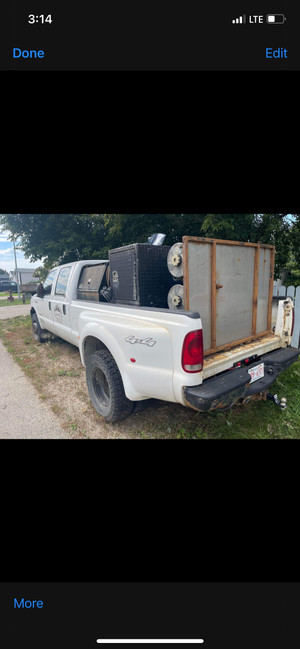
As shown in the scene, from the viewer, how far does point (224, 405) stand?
7.45ft

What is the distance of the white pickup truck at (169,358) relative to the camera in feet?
7.09

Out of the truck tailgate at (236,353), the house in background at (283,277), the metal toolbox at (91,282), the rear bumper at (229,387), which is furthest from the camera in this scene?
the house in background at (283,277)

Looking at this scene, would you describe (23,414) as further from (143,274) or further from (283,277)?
(283,277)

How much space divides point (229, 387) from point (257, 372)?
26.6 inches

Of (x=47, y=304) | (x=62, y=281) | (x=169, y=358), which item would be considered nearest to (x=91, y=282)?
(x=62, y=281)

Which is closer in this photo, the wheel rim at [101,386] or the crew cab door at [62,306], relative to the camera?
the wheel rim at [101,386]

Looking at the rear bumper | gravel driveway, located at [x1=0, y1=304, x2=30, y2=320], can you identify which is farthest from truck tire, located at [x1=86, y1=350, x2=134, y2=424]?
gravel driveway, located at [x1=0, y1=304, x2=30, y2=320]

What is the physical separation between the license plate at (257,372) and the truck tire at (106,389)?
127 cm

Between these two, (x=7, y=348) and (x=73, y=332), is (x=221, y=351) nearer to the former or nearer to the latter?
(x=73, y=332)

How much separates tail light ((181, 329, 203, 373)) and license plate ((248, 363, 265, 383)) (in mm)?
801

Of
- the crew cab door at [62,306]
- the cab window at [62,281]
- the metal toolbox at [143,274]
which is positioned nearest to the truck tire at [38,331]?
the crew cab door at [62,306]

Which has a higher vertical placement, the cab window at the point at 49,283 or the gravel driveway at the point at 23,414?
the cab window at the point at 49,283

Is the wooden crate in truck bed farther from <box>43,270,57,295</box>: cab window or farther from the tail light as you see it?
<box>43,270,57,295</box>: cab window

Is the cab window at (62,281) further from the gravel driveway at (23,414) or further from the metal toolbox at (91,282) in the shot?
the gravel driveway at (23,414)
